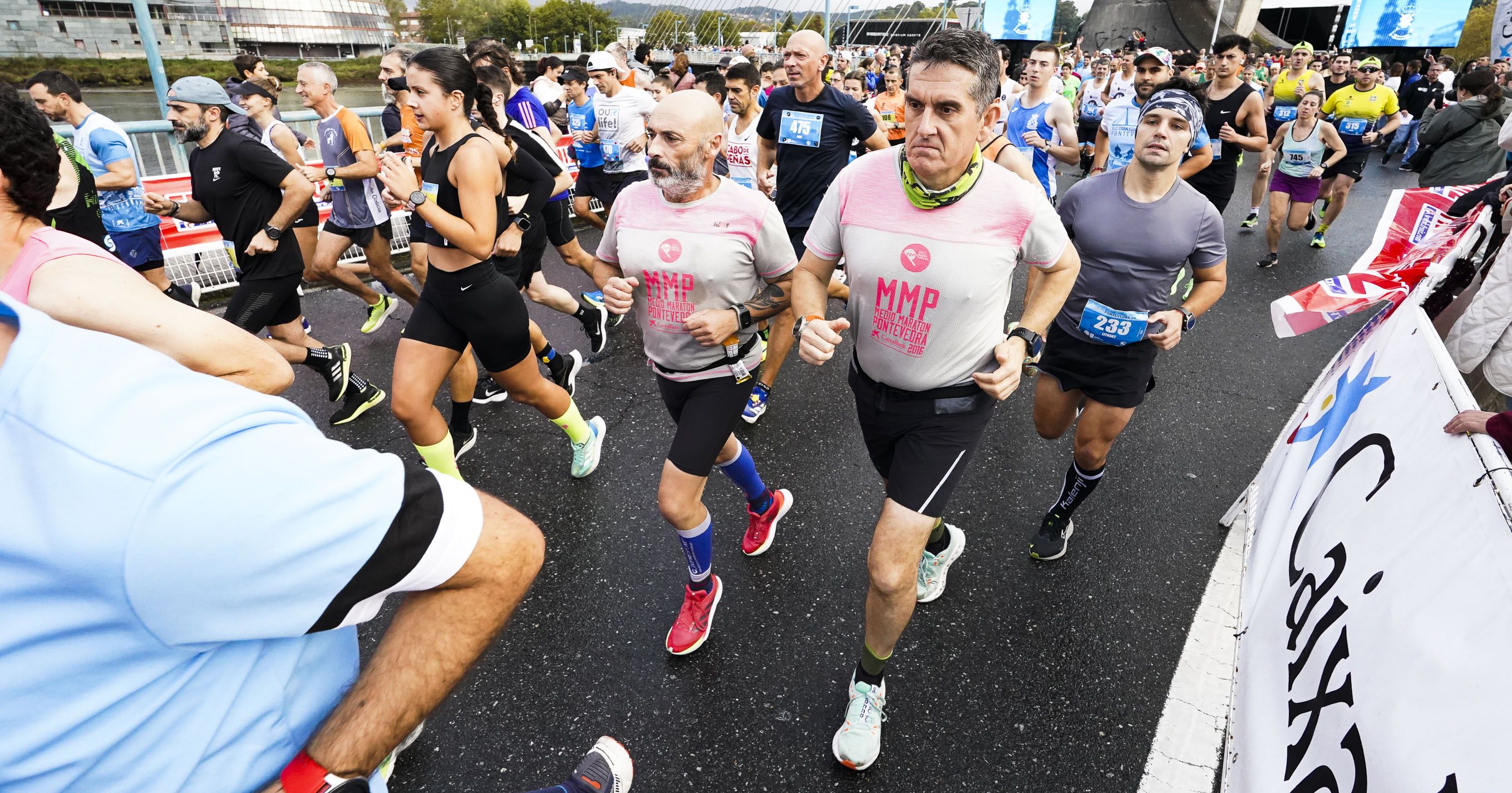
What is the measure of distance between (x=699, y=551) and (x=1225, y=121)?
6.13 m

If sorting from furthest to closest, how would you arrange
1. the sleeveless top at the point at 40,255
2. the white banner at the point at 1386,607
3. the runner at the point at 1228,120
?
the runner at the point at 1228,120, the sleeveless top at the point at 40,255, the white banner at the point at 1386,607

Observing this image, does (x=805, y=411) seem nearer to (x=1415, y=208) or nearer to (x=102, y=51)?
(x=1415, y=208)

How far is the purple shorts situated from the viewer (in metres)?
7.65

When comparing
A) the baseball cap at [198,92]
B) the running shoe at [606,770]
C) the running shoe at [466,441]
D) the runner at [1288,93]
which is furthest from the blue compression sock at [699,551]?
the runner at [1288,93]

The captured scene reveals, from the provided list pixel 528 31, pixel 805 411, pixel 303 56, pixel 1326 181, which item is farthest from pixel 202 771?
pixel 528 31

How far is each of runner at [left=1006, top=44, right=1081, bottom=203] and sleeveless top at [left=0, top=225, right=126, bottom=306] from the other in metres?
6.40

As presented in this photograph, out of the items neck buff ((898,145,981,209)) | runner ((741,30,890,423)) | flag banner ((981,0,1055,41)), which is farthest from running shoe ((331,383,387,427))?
flag banner ((981,0,1055,41))

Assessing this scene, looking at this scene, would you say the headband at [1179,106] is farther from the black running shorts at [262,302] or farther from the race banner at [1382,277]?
the black running shorts at [262,302]

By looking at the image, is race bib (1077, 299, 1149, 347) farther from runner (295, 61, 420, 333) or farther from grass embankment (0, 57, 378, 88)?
grass embankment (0, 57, 378, 88)

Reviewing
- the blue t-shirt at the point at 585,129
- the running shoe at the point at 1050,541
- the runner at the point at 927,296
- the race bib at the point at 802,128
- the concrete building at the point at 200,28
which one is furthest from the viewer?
the concrete building at the point at 200,28

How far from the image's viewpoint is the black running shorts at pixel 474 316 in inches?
133

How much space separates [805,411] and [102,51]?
4672cm

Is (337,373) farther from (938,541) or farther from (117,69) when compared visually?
(117,69)

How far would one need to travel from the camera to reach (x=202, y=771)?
90 centimetres
